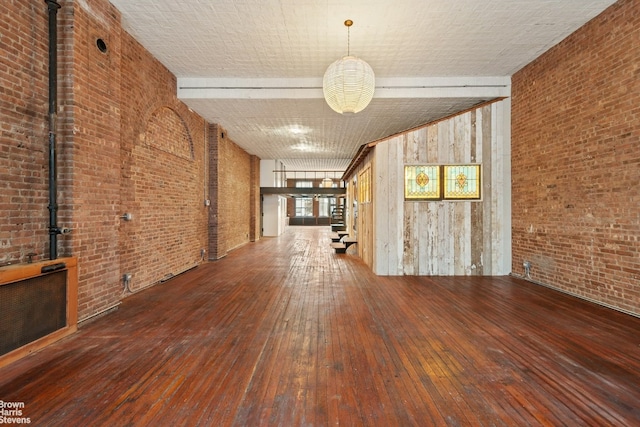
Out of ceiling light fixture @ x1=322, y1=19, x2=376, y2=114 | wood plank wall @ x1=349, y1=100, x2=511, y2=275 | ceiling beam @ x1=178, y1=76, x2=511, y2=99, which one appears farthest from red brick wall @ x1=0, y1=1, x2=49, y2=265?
wood plank wall @ x1=349, y1=100, x2=511, y2=275

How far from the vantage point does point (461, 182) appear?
6051 mm

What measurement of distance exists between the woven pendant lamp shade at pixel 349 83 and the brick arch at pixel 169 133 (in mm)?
3514

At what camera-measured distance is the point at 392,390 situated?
2.17 meters

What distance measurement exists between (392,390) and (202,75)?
6.68 metres

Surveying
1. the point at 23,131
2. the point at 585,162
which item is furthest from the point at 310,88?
the point at 585,162

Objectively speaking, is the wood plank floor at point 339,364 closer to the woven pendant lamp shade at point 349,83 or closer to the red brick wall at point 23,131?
the red brick wall at point 23,131

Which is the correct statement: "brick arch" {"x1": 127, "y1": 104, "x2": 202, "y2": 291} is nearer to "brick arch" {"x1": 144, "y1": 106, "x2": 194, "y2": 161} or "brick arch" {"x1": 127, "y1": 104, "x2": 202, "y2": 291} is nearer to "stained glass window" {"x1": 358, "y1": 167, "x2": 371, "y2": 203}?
"brick arch" {"x1": 144, "y1": 106, "x2": 194, "y2": 161}

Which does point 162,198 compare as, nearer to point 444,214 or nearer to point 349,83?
point 349,83

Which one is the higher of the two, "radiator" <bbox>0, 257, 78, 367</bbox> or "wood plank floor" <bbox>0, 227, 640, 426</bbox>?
"radiator" <bbox>0, 257, 78, 367</bbox>

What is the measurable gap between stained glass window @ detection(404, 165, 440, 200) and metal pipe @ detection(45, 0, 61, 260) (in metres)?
5.59

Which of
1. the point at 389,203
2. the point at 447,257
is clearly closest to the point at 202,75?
the point at 389,203

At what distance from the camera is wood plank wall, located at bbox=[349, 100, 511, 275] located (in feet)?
19.8

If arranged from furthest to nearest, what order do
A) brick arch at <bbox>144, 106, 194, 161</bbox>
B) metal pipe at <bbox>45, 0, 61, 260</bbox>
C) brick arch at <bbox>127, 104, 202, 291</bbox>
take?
brick arch at <bbox>144, 106, 194, 161</bbox> < brick arch at <bbox>127, 104, 202, 291</bbox> < metal pipe at <bbox>45, 0, 61, 260</bbox>

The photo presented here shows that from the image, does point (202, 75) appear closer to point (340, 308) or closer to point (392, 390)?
point (340, 308)
